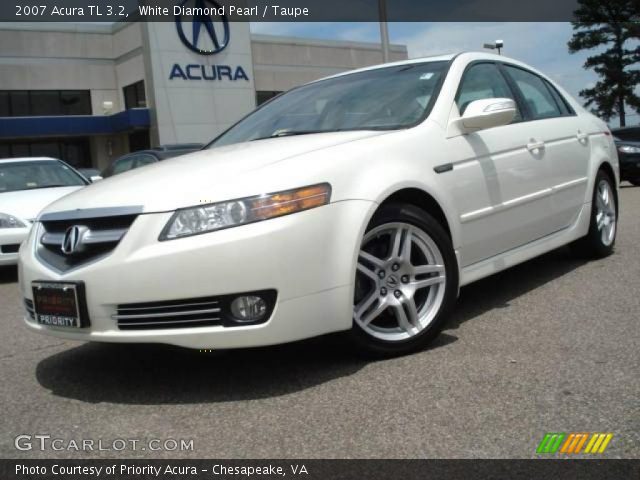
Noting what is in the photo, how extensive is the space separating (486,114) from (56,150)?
3162 centimetres

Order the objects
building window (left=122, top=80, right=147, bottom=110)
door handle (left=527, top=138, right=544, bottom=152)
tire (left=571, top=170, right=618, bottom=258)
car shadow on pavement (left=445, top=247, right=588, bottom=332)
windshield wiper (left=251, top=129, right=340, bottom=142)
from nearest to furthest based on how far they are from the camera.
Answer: windshield wiper (left=251, top=129, right=340, bottom=142)
car shadow on pavement (left=445, top=247, right=588, bottom=332)
door handle (left=527, top=138, right=544, bottom=152)
tire (left=571, top=170, right=618, bottom=258)
building window (left=122, top=80, right=147, bottom=110)

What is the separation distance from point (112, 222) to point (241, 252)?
2.01ft

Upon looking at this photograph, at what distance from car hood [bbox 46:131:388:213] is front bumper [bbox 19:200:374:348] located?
126mm

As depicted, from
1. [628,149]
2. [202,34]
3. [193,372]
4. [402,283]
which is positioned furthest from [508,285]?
[202,34]

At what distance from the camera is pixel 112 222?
297cm

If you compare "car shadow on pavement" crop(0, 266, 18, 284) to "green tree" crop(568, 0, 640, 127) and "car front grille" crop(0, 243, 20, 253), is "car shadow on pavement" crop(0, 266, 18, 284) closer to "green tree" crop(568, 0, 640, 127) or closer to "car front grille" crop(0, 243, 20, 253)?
"car front grille" crop(0, 243, 20, 253)

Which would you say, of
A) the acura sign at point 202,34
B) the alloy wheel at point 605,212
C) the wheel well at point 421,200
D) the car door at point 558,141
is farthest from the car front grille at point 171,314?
the acura sign at point 202,34

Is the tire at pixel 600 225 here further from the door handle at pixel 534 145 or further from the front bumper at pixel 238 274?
the front bumper at pixel 238 274

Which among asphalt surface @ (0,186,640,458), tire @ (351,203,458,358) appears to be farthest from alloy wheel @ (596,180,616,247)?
tire @ (351,203,458,358)

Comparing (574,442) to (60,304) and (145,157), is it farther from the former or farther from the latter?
(145,157)

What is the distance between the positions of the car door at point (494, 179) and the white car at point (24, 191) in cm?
459

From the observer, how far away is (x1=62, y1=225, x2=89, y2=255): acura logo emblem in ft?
9.80

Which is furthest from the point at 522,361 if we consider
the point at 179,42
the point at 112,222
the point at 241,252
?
the point at 179,42
